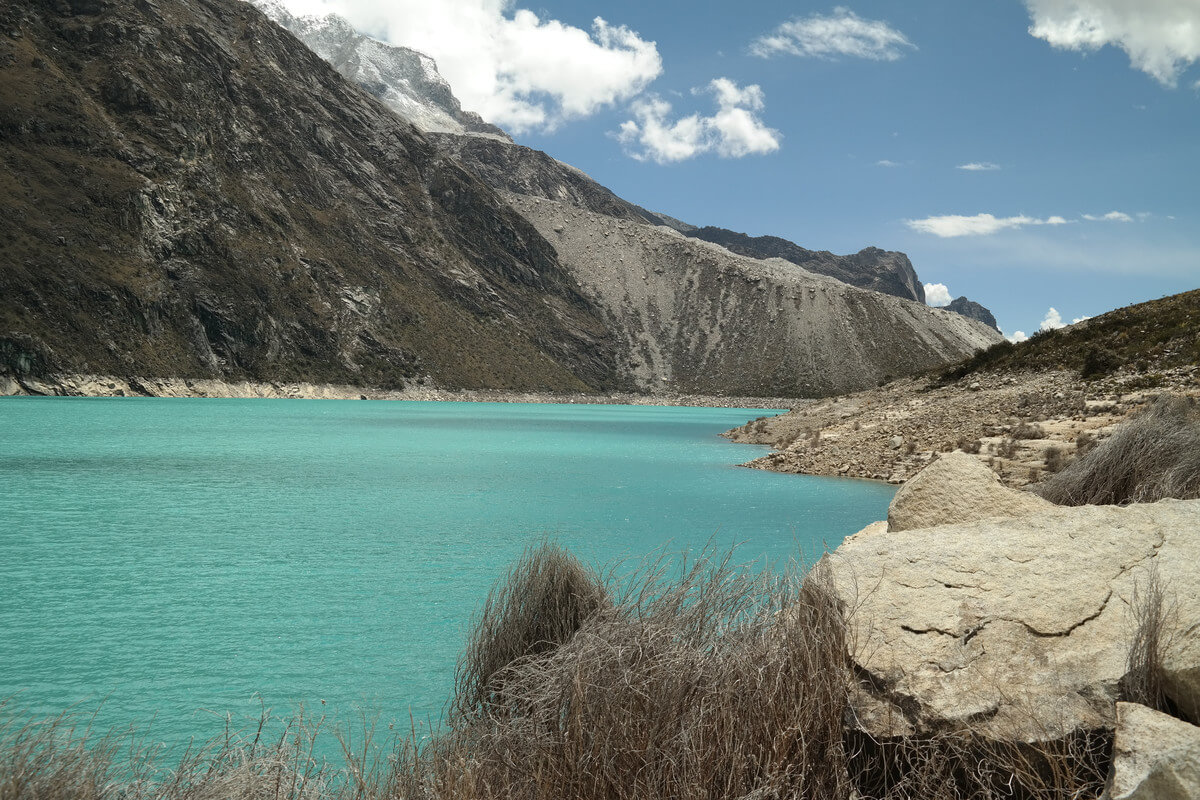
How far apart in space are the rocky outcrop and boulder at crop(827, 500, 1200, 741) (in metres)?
136

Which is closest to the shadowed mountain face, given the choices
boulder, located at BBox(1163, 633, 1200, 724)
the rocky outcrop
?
the rocky outcrop

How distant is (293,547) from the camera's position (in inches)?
552

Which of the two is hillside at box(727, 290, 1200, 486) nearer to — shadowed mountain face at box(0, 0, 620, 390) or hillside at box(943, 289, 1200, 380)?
hillside at box(943, 289, 1200, 380)

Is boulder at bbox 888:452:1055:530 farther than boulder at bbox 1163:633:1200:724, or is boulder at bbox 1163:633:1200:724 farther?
boulder at bbox 888:452:1055:530

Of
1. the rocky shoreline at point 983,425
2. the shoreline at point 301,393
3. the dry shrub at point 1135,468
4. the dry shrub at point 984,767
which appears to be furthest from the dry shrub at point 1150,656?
the shoreline at point 301,393

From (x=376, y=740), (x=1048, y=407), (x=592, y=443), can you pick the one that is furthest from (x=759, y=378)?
(x=376, y=740)

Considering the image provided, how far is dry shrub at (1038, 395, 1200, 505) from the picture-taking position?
27.8 ft

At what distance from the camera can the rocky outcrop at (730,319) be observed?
144 meters

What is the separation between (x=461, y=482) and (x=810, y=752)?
20986mm

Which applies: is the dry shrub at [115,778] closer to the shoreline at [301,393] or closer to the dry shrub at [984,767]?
the dry shrub at [984,767]

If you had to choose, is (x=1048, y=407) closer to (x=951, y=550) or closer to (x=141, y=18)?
(x=951, y=550)

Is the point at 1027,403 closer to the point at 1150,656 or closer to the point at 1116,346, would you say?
the point at 1116,346

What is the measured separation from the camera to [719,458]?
3472cm

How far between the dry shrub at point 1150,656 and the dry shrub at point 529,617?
3504 mm
